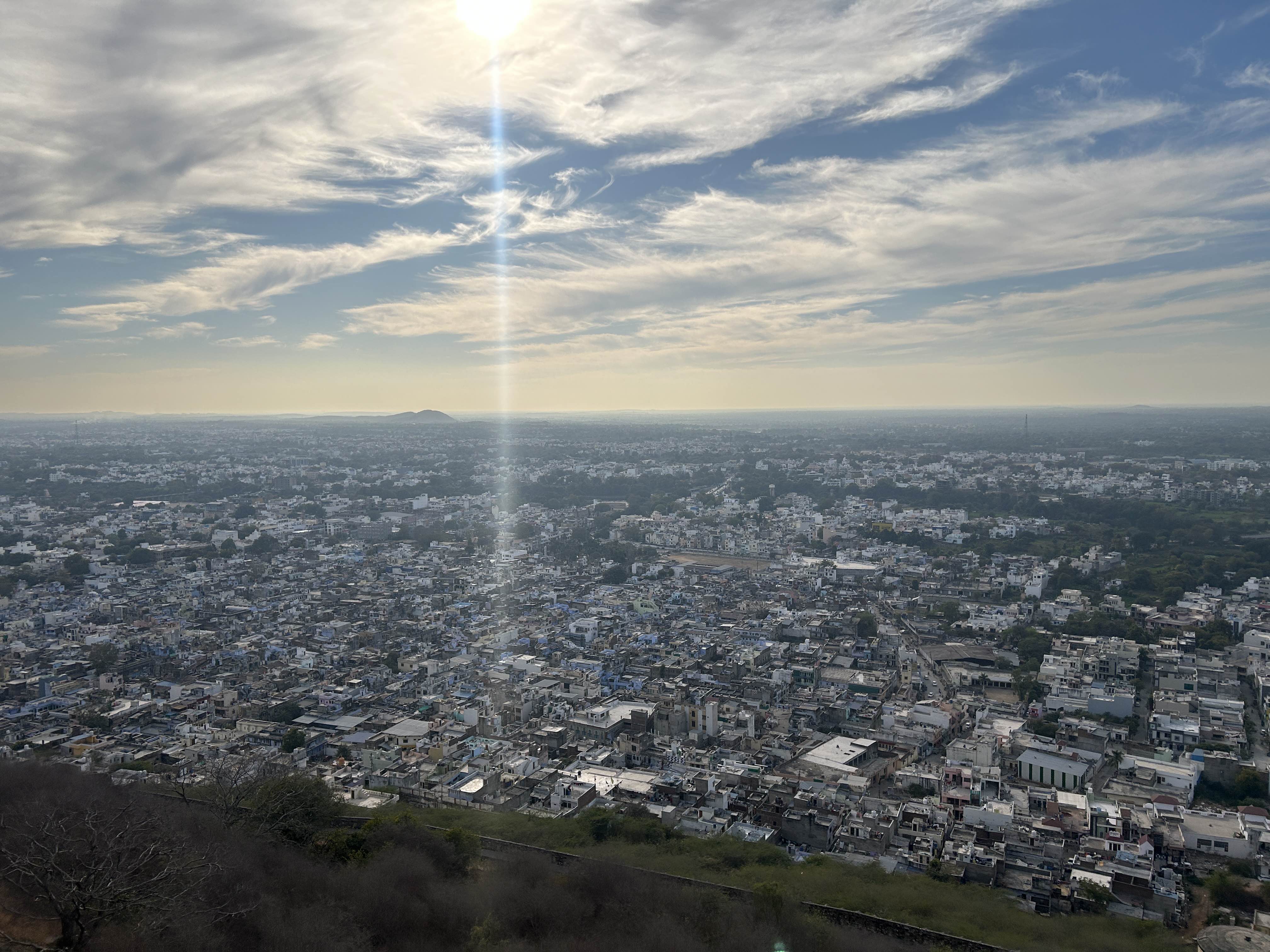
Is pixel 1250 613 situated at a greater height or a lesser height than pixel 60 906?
lesser

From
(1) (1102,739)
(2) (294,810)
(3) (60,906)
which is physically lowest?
(1) (1102,739)

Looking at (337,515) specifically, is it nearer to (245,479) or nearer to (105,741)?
(245,479)

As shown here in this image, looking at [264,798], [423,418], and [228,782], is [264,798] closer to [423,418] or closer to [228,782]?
[228,782]

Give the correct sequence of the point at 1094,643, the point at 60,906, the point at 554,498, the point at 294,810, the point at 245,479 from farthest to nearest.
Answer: the point at 245,479 → the point at 554,498 → the point at 1094,643 → the point at 294,810 → the point at 60,906

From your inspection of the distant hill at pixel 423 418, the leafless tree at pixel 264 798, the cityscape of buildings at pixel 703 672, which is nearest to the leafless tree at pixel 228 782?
the leafless tree at pixel 264 798

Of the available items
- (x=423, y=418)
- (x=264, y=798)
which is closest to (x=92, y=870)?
(x=264, y=798)

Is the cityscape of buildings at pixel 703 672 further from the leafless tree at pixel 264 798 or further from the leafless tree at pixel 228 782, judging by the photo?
the leafless tree at pixel 264 798

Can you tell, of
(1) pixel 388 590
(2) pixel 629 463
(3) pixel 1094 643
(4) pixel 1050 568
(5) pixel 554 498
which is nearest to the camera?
(3) pixel 1094 643

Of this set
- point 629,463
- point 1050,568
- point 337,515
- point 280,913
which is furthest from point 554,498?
point 280,913
